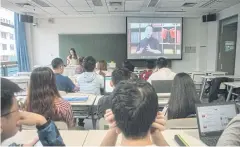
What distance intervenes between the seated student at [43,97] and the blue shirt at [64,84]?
1.45 m

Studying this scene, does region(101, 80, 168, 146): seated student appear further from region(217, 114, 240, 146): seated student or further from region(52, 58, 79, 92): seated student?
region(52, 58, 79, 92): seated student

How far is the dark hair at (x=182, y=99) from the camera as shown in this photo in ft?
6.57

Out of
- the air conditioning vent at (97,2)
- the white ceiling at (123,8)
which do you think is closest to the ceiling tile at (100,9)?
the white ceiling at (123,8)

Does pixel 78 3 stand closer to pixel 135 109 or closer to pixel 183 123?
pixel 183 123

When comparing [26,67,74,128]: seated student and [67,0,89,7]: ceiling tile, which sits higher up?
[67,0,89,7]: ceiling tile

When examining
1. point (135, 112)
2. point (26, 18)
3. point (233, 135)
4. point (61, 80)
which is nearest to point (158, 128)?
point (135, 112)

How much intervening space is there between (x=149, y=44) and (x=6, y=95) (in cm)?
776

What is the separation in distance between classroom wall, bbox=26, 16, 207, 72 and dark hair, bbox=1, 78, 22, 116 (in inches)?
305

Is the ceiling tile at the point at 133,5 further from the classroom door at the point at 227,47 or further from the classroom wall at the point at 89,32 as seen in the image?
the classroom door at the point at 227,47

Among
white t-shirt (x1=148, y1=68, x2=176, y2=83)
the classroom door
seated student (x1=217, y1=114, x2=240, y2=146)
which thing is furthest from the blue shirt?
the classroom door

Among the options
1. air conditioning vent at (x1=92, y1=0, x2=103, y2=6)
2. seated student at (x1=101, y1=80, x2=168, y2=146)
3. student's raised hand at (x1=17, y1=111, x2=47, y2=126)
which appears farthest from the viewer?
air conditioning vent at (x1=92, y1=0, x2=103, y2=6)

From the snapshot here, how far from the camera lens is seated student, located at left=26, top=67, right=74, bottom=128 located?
6.31 feet

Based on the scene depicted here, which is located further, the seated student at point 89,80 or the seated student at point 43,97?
the seated student at point 89,80

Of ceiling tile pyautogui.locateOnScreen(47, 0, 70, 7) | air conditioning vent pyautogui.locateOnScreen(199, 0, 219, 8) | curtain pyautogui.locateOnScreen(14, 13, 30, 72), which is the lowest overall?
curtain pyautogui.locateOnScreen(14, 13, 30, 72)
